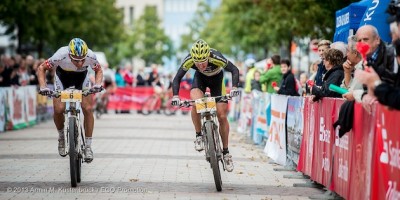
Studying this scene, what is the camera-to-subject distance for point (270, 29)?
38.8m

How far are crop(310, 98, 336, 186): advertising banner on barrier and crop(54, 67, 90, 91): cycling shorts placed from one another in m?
3.38

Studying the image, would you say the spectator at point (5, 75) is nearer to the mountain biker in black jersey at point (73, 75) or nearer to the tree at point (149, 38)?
the mountain biker in black jersey at point (73, 75)

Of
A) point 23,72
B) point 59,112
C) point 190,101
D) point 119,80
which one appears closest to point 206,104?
point 190,101

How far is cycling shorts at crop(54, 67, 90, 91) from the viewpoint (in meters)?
13.4

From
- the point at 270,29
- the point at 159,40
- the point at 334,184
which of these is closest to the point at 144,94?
the point at 270,29

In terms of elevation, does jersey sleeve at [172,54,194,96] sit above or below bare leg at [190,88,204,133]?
above

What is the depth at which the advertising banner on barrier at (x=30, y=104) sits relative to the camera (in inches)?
1097

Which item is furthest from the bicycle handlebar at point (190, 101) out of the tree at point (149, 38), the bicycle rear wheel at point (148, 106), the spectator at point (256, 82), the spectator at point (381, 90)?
the tree at point (149, 38)

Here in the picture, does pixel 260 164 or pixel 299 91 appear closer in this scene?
pixel 260 164

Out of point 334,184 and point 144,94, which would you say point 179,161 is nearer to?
point 334,184

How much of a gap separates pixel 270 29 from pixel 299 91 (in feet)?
63.9

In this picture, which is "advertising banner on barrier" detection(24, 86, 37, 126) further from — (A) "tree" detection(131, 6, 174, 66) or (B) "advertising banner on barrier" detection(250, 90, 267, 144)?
(A) "tree" detection(131, 6, 174, 66)

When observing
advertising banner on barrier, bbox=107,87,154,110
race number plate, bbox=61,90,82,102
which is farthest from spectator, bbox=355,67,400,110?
advertising banner on barrier, bbox=107,87,154,110

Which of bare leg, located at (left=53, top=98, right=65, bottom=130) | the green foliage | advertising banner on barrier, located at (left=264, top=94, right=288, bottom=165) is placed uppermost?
the green foliage
